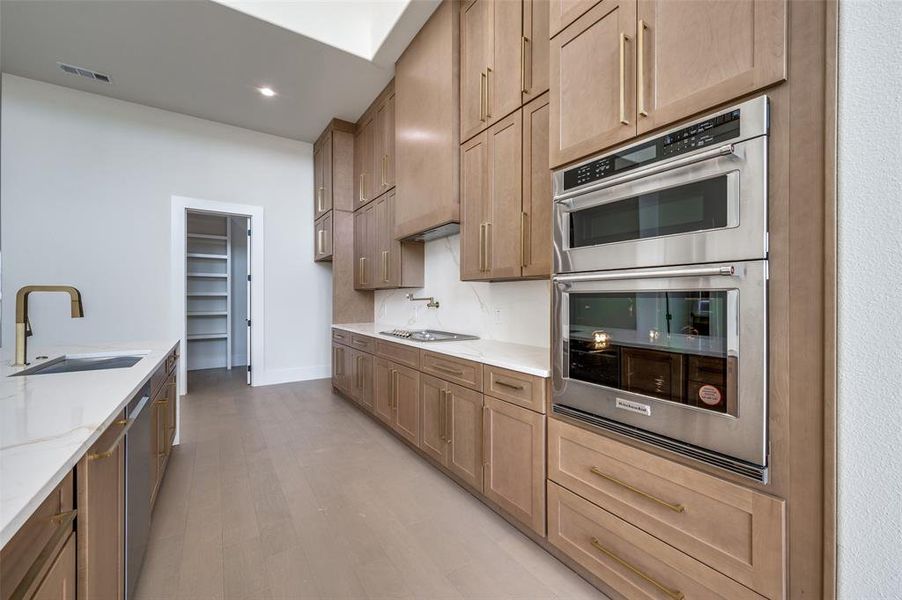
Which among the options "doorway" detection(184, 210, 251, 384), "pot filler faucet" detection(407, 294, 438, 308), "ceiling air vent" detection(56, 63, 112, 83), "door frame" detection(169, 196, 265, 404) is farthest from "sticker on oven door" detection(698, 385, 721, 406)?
"doorway" detection(184, 210, 251, 384)

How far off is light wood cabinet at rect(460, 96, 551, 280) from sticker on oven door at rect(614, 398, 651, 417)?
0.80 m

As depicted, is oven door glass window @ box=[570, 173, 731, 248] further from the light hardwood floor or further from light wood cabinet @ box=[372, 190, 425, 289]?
light wood cabinet @ box=[372, 190, 425, 289]

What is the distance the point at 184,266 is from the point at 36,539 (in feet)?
14.6

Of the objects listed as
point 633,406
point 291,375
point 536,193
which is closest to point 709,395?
point 633,406

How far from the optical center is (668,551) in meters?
1.24

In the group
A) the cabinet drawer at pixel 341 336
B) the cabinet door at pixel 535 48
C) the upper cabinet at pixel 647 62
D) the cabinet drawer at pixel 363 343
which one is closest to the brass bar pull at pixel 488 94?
the cabinet door at pixel 535 48

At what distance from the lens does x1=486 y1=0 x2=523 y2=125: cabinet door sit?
209 cm

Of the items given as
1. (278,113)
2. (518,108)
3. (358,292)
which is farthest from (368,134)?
(518,108)

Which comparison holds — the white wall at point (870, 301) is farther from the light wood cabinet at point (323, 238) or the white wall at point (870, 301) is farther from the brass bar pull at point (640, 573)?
the light wood cabinet at point (323, 238)

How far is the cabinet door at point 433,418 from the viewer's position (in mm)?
2391

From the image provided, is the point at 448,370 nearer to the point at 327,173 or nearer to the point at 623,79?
the point at 623,79

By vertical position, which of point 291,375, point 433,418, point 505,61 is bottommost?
point 291,375

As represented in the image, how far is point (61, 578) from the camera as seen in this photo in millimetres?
778

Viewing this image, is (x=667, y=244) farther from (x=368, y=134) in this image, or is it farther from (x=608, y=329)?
(x=368, y=134)
